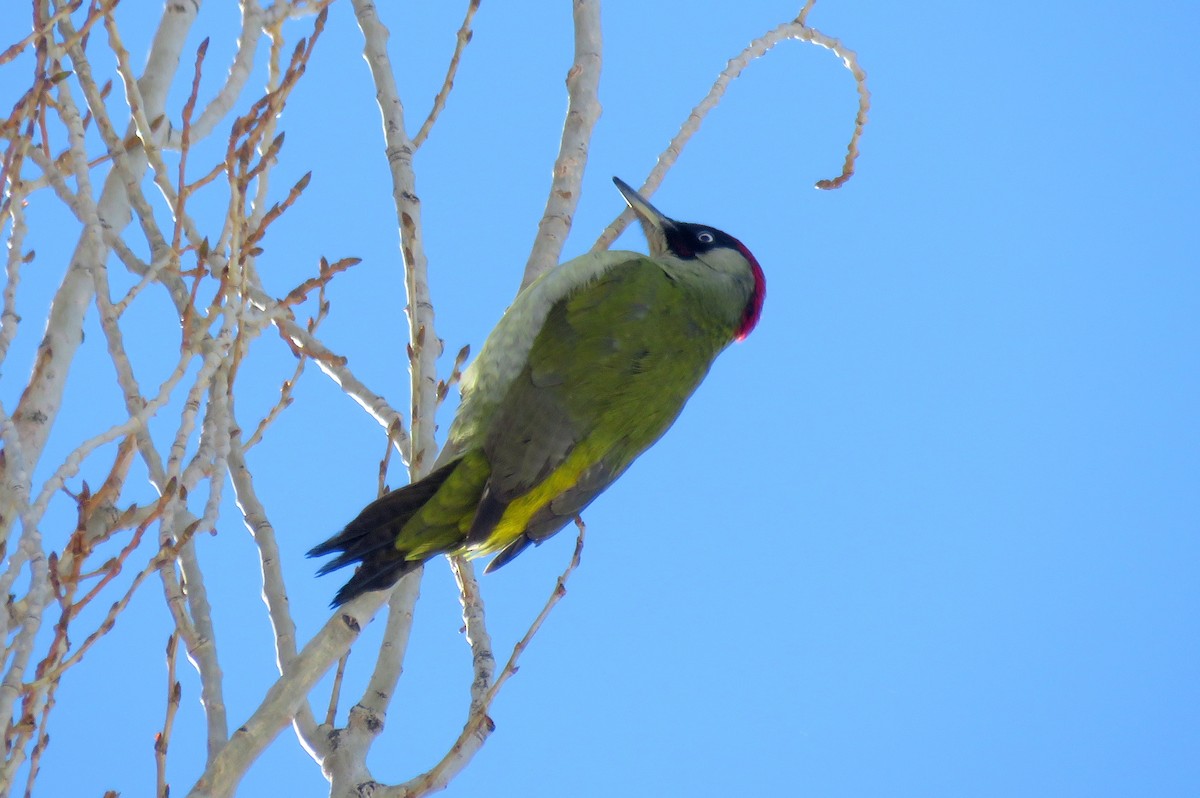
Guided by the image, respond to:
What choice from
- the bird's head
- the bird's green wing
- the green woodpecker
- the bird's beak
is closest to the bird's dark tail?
the green woodpecker

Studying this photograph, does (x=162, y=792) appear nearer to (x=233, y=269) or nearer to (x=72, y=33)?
(x=233, y=269)

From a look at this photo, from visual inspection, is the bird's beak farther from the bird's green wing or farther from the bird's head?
the bird's green wing

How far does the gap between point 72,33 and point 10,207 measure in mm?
397

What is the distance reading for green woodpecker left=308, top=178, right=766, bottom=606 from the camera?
2.63 meters

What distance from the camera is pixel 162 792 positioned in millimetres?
1860

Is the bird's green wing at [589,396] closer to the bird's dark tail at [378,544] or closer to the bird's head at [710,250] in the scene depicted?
the bird's dark tail at [378,544]

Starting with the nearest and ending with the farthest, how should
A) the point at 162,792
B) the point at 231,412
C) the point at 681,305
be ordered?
the point at 162,792, the point at 231,412, the point at 681,305

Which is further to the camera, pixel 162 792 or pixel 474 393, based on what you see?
pixel 474 393

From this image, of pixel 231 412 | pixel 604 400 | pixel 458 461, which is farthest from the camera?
pixel 604 400

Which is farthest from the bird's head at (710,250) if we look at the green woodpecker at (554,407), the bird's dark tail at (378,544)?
the bird's dark tail at (378,544)

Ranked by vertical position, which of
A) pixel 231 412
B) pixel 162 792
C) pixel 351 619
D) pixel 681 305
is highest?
pixel 681 305

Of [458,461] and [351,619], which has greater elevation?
[458,461]

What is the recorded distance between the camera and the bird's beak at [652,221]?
371 centimetres

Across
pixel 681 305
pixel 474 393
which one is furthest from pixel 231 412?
pixel 681 305
